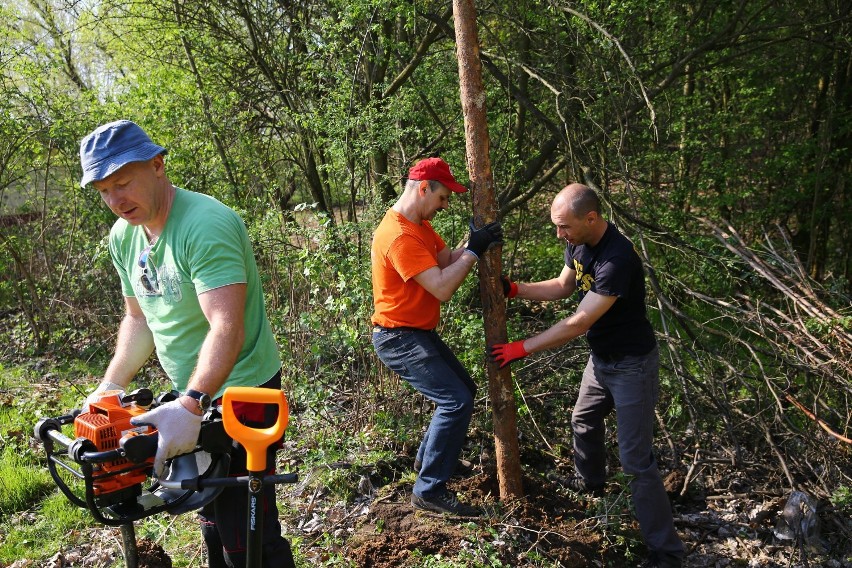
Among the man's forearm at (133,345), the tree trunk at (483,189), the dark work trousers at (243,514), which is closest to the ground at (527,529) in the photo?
the tree trunk at (483,189)

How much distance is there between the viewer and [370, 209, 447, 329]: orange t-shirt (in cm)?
380

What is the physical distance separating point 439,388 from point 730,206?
583 cm

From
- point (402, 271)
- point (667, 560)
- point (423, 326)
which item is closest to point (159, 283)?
point (402, 271)

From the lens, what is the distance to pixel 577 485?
459cm

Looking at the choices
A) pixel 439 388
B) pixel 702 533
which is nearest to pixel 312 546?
pixel 439 388

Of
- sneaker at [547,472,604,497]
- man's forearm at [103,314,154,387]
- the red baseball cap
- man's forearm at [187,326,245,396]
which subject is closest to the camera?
man's forearm at [187,326,245,396]

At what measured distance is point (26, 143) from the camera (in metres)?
8.26

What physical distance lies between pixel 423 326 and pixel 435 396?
412 mm

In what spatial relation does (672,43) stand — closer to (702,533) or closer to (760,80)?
(760,80)

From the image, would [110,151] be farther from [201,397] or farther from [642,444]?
[642,444]

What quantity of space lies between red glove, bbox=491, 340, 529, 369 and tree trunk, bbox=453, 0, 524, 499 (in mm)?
64

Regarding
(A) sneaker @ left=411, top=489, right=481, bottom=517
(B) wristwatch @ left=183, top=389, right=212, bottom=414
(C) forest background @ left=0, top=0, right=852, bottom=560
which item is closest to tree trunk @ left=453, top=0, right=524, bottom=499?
(A) sneaker @ left=411, top=489, right=481, bottom=517

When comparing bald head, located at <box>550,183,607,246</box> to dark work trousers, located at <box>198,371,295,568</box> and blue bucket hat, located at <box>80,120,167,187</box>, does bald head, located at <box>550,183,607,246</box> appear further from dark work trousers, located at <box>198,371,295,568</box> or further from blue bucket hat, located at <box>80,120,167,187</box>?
blue bucket hat, located at <box>80,120,167,187</box>

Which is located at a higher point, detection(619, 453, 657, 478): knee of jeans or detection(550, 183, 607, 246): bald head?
detection(550, 183, 607, 246): bald head
